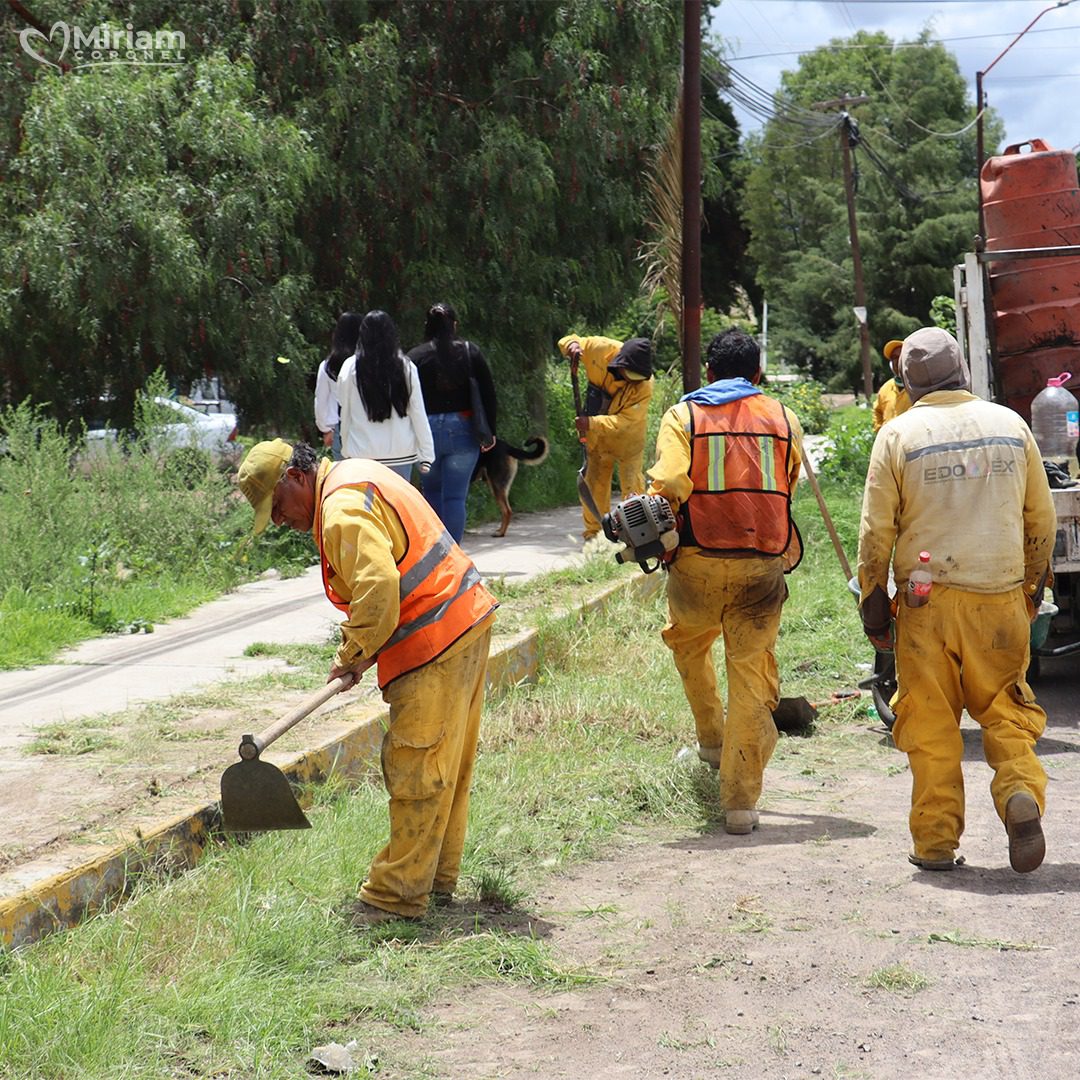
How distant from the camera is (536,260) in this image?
14281 mm

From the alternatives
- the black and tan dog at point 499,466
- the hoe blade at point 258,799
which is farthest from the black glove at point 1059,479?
the hoe blade at point 258,799

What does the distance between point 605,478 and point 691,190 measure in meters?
2.94

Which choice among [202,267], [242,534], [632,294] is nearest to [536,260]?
[632,294]

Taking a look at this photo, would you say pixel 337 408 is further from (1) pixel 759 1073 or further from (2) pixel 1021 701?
(1) pixel 759 1073

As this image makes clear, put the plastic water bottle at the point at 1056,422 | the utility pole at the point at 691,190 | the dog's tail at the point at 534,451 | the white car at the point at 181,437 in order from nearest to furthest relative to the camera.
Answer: the plastic water bottle at the point at 1056,422
the white car at the point at 181,437
the dog's tail at the point at 534,451
the utility pole at the point at 691,190

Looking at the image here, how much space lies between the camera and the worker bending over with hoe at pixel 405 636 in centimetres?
452

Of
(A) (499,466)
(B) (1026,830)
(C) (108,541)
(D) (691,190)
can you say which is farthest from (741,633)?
(D) (691,190)

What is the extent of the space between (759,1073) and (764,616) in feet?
8.24

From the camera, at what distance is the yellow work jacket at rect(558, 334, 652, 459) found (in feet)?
36.9

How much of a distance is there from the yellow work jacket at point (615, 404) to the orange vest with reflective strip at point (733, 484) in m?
5.32

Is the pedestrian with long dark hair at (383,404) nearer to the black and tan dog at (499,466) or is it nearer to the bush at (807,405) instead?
the black and tan dog at (499,466)

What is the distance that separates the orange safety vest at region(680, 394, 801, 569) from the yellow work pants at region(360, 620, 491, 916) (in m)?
1.45

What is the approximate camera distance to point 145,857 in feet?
15.6

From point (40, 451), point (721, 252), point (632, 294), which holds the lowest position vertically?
point (40, 451)
